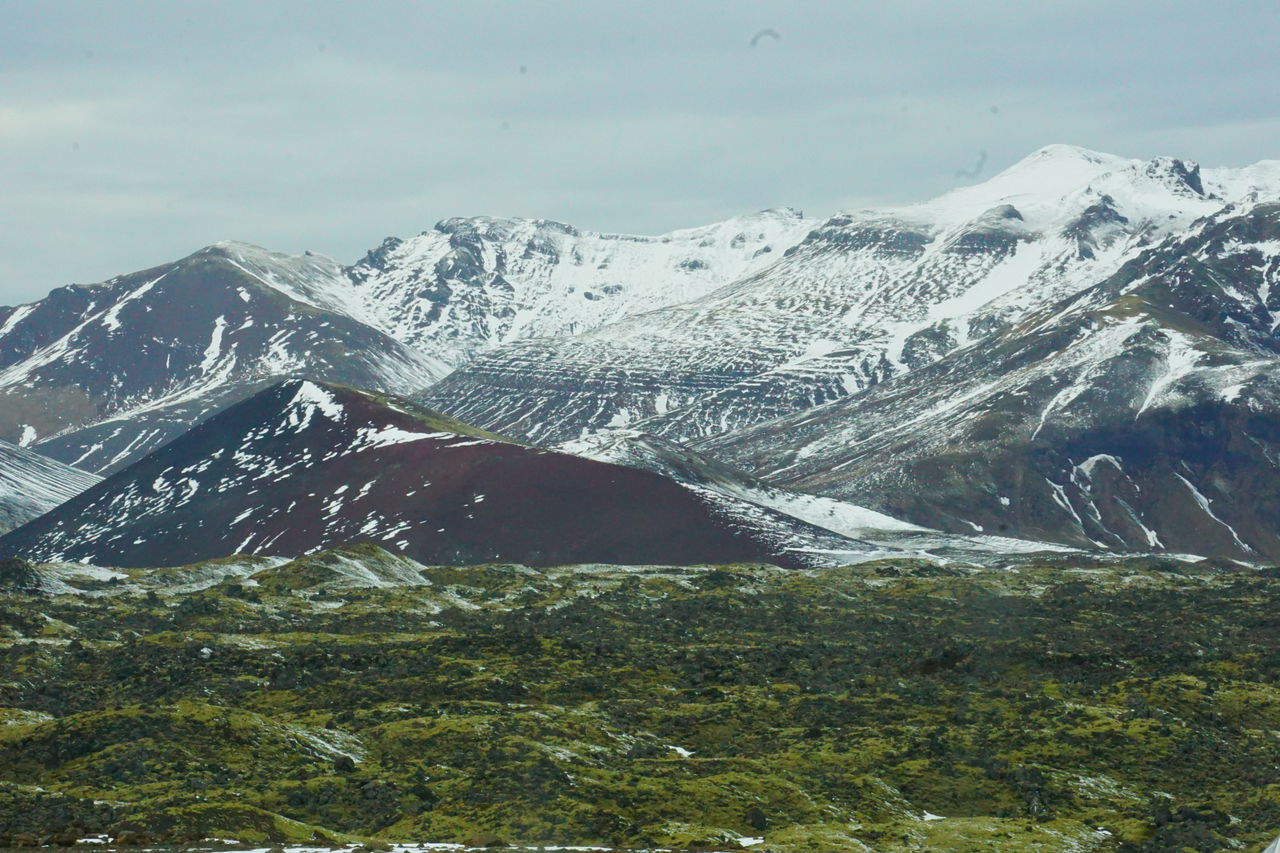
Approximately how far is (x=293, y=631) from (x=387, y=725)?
42319 mm

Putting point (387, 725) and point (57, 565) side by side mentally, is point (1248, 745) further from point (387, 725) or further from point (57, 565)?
point (57, 565)

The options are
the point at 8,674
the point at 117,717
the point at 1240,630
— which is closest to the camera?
the point at 117,717

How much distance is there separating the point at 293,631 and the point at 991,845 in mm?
72230

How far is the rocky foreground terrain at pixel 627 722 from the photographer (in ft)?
251

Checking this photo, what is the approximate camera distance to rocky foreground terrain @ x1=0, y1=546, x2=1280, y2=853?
76562 millimetres

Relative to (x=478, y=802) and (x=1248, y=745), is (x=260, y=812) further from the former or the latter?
(x=1248, y=745)

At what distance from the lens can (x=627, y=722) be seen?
324 ft

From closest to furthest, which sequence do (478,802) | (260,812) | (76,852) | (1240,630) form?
(76,852) < (260,812) < (478,802) < (1240,630)

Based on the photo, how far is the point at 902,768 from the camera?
294 ft

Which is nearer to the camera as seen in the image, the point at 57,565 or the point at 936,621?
the point at 936,621

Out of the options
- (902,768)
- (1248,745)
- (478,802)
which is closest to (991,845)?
(902,768)

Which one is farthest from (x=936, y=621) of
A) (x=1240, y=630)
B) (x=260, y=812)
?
(x=260, y=812)

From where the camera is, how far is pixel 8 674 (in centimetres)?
10431

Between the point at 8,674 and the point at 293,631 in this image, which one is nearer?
the point at 8,674
